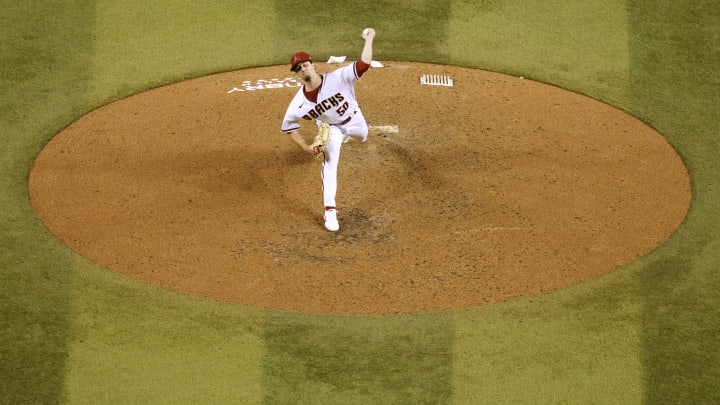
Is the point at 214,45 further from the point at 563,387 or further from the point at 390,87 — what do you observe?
the point at 563,387

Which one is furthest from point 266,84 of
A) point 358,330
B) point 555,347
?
point 555,347

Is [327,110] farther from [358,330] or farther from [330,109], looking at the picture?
[358,330]

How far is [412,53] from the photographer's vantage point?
12.8 m

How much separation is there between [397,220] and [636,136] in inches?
117

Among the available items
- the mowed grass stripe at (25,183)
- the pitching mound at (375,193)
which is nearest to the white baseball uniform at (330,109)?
the pitching mound at (375,193)

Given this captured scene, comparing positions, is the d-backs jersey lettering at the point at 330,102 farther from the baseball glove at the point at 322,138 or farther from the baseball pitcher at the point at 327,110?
the baseball glove at the point at 322,138

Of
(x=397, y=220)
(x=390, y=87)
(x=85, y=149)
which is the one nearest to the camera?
(x=397, y=220)

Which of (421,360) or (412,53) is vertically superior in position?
(412,53)

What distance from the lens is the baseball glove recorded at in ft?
31.8

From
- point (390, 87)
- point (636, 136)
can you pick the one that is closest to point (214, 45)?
point (390, 87)

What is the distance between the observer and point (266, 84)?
12188mm

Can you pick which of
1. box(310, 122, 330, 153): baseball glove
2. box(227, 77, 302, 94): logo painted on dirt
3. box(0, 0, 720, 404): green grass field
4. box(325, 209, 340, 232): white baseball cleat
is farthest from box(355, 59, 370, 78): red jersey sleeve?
box(227, 77, 302, 94): logo painted on dirt

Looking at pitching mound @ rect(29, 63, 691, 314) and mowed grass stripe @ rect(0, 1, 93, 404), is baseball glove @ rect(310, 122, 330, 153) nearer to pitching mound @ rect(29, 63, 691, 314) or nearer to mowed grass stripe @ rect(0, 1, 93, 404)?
pitching mound @ rect(29, 63, 691, 314)

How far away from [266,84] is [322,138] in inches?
105
